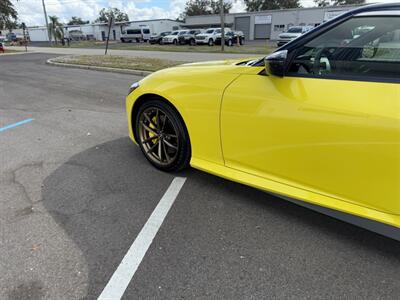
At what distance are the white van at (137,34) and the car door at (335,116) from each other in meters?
47.8

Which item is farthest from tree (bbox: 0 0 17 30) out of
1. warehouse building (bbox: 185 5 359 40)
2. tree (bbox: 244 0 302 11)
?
tree (bbox: 244 0 302 11)

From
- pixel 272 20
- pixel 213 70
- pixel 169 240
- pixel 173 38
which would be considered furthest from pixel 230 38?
pixel 169 240

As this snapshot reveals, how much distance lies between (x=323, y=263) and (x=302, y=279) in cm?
24

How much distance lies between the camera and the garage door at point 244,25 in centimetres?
4962

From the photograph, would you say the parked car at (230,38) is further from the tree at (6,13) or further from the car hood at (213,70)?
the car hood at (213,70)

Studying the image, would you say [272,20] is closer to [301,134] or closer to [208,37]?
[208,37]

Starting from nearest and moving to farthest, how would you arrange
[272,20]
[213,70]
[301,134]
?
[301,134] → [213,70] → [272,20]

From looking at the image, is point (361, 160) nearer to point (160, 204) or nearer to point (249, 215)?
point (249, 215)

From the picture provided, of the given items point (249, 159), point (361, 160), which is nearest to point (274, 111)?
point (249, 159)

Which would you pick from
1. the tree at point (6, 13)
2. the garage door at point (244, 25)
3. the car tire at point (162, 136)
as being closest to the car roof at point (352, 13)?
the car tire at point (162, 136)

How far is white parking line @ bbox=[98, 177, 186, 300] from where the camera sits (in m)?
1.87

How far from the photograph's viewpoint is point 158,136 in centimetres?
324

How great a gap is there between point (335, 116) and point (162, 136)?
180 cm

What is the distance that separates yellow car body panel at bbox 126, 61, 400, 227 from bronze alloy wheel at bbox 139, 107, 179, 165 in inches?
14.7
